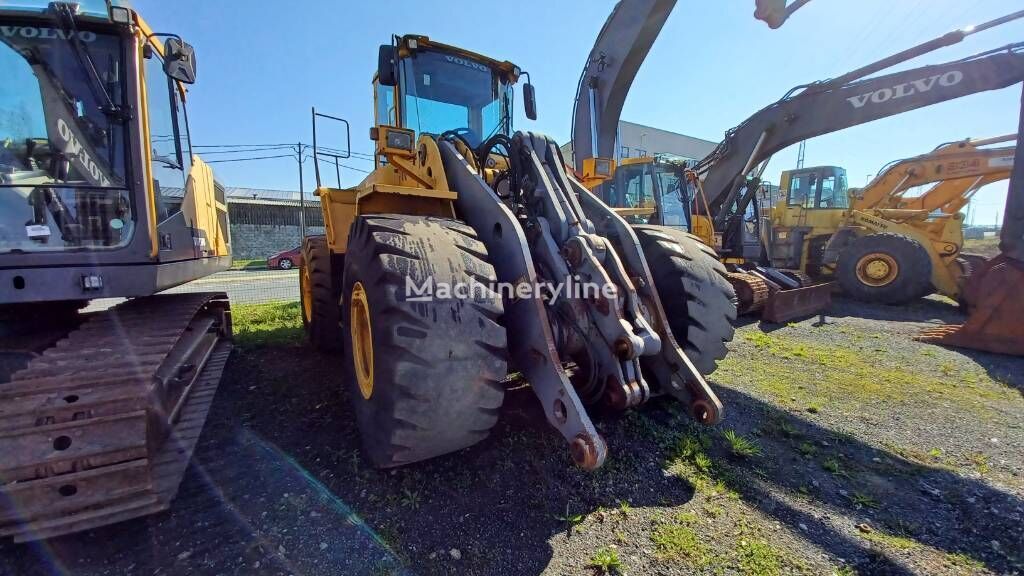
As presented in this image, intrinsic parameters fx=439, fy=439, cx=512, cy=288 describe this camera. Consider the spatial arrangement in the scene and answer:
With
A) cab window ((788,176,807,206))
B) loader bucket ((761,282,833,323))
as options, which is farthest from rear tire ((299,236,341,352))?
cab window ((788,176,807,206))

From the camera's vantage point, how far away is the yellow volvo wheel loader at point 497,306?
1.91 metres

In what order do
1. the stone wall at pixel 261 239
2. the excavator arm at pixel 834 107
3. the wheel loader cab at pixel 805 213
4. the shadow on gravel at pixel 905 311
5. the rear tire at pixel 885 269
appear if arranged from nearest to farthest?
the excavator arm at pixel 834 107 < the shadow on gravel at pixel 905 311 < the rear tire at pixel 885 269 < the wheel loader cab at pixel 805 213 < the stone wall at pixel 261 239

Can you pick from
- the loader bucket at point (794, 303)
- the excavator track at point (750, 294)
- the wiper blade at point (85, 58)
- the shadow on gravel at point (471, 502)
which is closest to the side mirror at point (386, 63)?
the wiper blade at point (85, 58)

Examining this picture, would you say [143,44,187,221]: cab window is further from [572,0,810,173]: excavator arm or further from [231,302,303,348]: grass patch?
[572,0,810,173]: excavator arm

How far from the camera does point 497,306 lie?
6.64 feet

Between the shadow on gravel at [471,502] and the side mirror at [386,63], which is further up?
the side mirror at [386,63]

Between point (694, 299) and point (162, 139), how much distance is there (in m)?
3.74

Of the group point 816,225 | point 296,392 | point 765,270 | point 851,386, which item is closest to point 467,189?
point 296,392

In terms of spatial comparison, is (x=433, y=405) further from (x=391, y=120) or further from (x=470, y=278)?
(x=391, y=120)

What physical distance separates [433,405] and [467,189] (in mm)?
1444

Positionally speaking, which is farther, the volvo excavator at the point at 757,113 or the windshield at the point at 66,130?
the volvo excavator at the point at 757,113

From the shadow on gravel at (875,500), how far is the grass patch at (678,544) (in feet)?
1.56

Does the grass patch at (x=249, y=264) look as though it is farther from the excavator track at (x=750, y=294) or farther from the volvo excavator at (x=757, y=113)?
the excavator track at (x=750, y=294)

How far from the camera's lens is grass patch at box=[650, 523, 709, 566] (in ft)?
6.00
